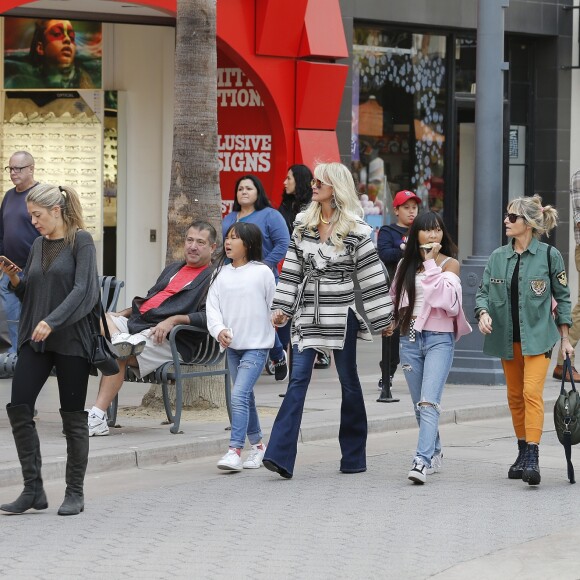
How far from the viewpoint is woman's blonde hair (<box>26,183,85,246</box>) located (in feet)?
24.9

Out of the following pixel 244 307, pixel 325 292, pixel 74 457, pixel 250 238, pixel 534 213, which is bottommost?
pixel 74 457

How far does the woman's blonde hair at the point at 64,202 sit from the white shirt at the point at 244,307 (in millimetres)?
1609

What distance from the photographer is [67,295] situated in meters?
7.56

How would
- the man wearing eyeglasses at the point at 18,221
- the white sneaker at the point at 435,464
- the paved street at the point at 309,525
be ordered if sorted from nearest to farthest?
the paved street at the point at 309,525, the white sneaker at the point at 435,464, the man wearing eyeglasses at the point at 18,221

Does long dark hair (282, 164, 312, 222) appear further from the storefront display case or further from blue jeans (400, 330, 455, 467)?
blue jeans (400, 330, 455, 467)

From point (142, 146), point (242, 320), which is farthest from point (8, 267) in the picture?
point (142, 146)

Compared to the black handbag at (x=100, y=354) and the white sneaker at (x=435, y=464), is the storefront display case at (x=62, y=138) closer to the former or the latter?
the white sneaker at (x=435, y=464)

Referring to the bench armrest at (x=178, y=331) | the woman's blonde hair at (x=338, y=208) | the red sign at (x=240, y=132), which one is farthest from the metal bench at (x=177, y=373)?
the red sign at (x=240, y=132)

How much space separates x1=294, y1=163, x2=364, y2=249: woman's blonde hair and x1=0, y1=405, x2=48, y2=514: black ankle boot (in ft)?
7.35

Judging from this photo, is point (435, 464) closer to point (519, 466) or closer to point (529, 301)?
point (519, 466)

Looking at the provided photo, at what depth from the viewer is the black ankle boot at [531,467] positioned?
8547 millimetres

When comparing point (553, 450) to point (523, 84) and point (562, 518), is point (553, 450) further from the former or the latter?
point (523, 84)

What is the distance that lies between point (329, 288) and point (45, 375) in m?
1.96

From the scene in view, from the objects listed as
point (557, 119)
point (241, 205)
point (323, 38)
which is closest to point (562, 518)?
point (241, 205)
